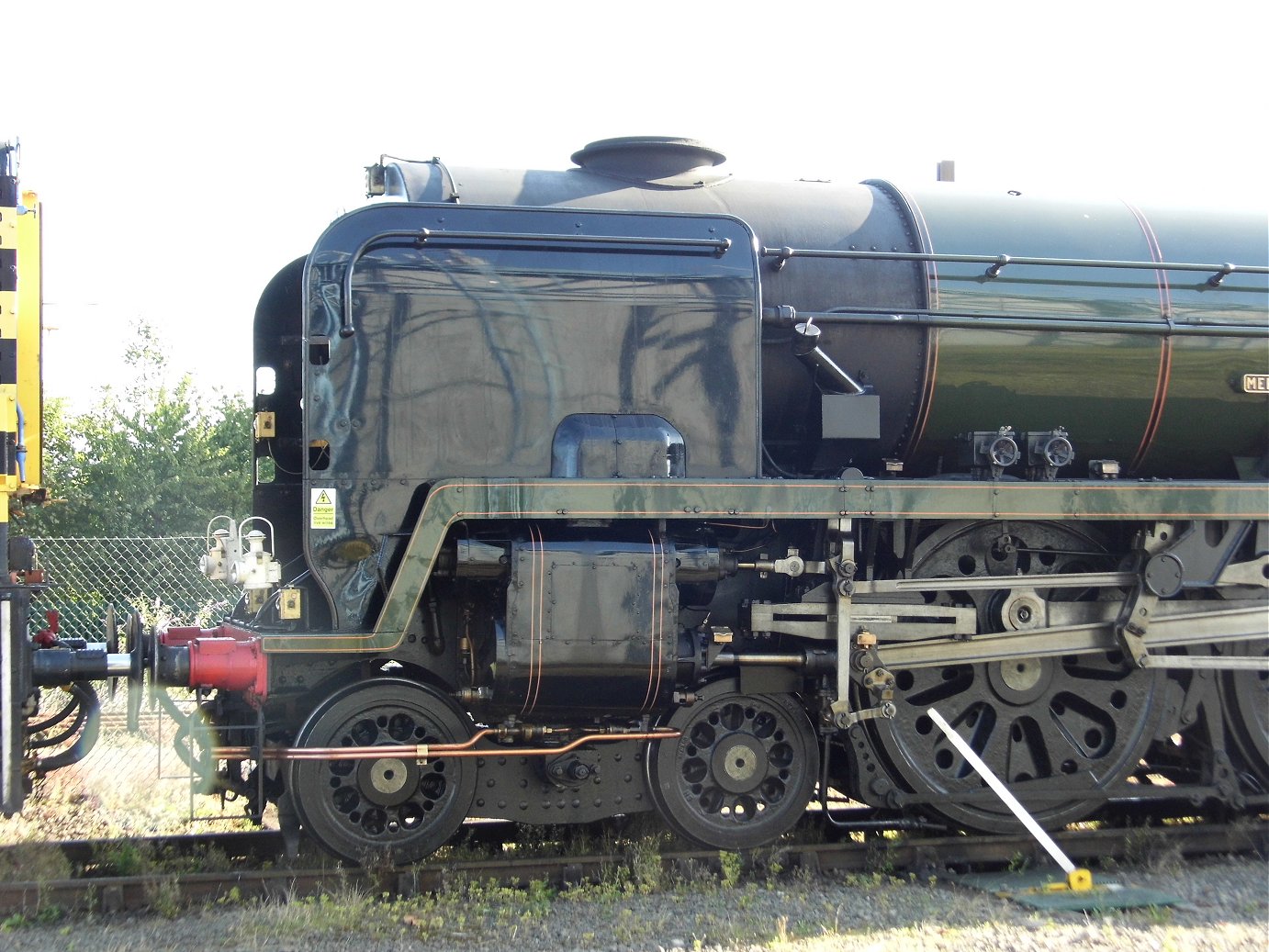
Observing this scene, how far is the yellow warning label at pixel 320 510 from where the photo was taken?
18.5ft

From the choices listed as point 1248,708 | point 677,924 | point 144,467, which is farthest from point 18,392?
point 144,467

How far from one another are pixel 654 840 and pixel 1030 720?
87.4 inches

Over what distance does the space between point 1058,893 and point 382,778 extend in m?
3.30

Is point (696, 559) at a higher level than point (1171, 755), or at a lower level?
higher

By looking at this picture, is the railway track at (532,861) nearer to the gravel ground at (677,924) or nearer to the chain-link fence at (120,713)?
the gravel ground at (677,924)

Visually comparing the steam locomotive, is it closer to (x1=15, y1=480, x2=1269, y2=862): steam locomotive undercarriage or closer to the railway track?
(x1=15, y1=480, x2=1269, y2=862): steam locomotive undercarriage

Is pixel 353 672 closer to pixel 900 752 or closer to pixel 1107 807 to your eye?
pixel 900 752

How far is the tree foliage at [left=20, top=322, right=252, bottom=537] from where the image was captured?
1541 cm

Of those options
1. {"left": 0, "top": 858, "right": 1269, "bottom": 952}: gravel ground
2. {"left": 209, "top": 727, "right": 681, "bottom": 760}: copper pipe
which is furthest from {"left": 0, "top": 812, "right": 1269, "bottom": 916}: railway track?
{"left": 209, "top": 727, "right": 681, "bottom": 760}: copper pipe

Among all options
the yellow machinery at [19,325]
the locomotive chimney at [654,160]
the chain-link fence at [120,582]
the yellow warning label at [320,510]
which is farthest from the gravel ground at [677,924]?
the chain-link fence at [120,582]

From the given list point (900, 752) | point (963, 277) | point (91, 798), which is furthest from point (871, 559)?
point (91, 798)

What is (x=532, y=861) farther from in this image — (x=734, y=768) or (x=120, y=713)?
(x=120, y=713)

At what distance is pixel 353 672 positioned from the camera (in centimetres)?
586

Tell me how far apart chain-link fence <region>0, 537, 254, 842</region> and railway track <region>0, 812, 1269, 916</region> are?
1.09 ft
